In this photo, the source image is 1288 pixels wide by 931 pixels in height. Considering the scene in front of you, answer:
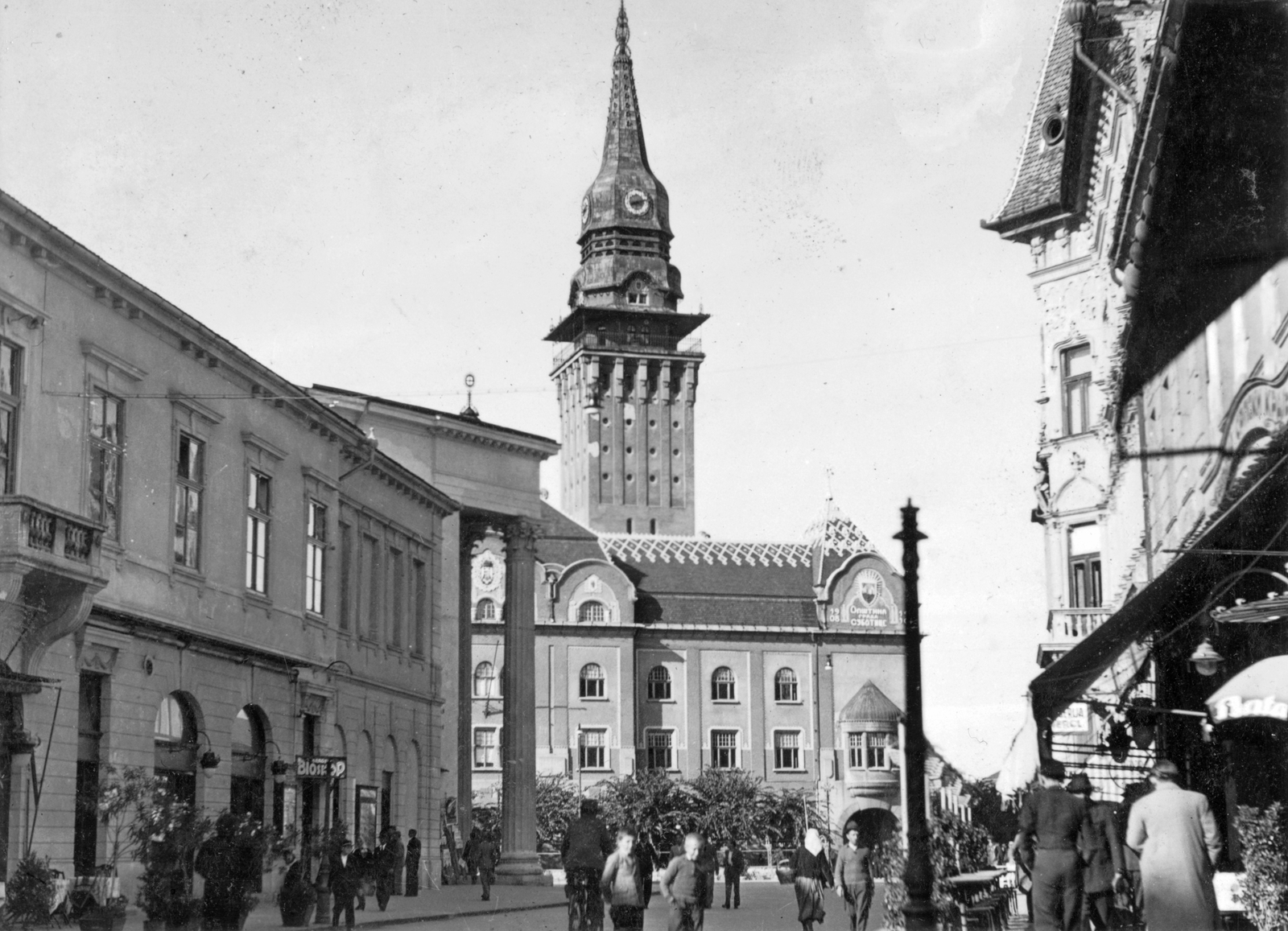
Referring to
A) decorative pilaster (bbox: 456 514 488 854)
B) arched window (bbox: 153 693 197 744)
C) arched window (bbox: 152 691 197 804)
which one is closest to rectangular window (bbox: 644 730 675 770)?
decorative pilaster (bbox: 456 514 488 854)

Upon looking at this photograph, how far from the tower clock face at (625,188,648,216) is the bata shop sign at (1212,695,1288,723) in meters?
123

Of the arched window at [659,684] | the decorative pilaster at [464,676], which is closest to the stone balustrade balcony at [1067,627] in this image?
the decorative pilaster at [464,676]

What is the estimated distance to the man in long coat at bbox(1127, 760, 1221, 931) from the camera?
13.1m

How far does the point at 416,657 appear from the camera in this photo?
152ft

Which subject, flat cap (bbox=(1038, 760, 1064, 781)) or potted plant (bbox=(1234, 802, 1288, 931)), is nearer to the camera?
potted plant (bbox=(1234, 802, 1288, 931))

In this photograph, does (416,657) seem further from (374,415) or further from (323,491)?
(323,491)

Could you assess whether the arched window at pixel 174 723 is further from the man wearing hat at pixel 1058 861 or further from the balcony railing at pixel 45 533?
the man wearing hat at pixel 1058 861

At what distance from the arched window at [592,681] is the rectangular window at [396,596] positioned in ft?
167

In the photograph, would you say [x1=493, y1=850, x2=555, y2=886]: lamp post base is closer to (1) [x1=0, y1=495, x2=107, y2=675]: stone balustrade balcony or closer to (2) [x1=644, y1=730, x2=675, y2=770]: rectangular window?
(1) [x1=0, y1=495, x2=107, y2=675]: stone balustrade balcony

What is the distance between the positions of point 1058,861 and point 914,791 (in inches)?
109

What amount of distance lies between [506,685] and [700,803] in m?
33.6

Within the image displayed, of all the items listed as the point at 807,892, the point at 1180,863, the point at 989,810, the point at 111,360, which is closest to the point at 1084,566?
the point at 807,892

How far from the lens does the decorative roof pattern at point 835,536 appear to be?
348ft

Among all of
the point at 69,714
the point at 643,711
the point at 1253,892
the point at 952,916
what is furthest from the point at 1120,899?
the point at 643,711
